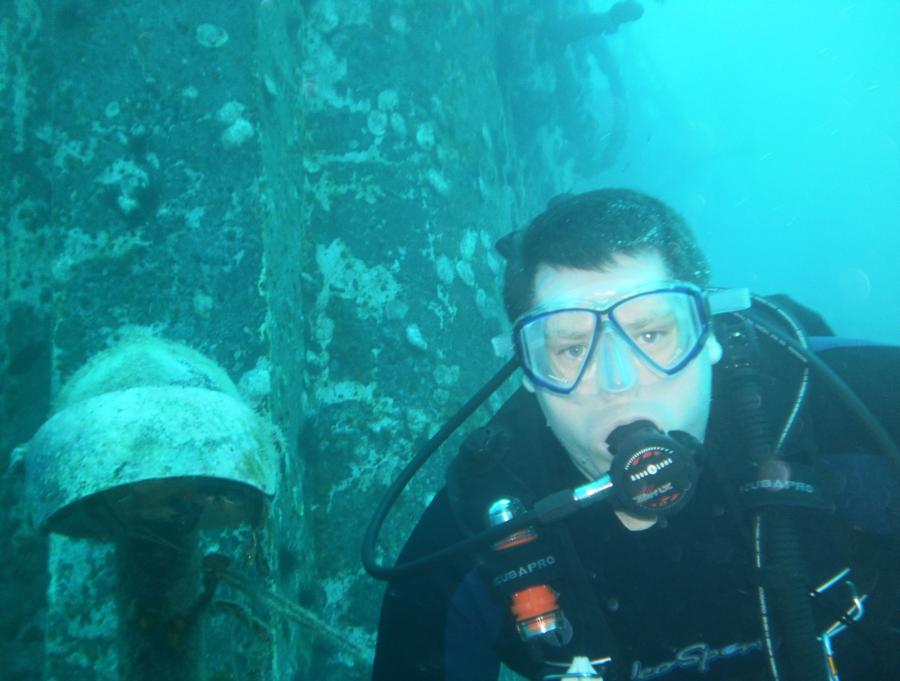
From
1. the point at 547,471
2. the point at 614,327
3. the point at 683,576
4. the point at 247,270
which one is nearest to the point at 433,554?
the point at 547,471

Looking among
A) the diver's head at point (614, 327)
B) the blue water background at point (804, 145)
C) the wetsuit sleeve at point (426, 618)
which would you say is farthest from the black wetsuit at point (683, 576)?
the blue water background at point (804, 145)

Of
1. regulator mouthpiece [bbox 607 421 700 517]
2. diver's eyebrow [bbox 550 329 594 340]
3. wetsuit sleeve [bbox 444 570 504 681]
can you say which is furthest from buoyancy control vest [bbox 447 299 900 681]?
diver's eyebrow [bbox 550 329 594 340]

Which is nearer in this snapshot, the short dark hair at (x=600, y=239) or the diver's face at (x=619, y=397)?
the diver's face at (x=619, y=397)

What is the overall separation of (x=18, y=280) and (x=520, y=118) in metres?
6.31

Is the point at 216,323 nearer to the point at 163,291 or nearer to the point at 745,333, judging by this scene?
the point at 163,291

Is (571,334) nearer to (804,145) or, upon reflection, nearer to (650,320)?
(650,320)

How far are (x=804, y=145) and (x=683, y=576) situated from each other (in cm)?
6498

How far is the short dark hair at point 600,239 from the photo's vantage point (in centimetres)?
216

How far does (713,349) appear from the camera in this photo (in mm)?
2158

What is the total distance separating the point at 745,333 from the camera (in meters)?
2.23

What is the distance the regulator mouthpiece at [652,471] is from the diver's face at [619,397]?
0.33 ft

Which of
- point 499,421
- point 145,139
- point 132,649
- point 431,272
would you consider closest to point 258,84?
point 145,139

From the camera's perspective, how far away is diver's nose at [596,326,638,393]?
194 centimetres

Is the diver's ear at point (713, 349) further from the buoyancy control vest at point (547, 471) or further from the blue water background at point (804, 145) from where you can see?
the blue water background at point (804, 145)
